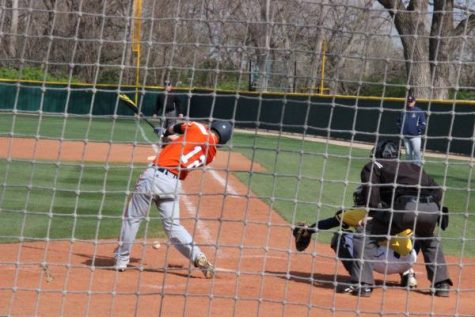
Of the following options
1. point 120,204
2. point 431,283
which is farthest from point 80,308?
point 120,204

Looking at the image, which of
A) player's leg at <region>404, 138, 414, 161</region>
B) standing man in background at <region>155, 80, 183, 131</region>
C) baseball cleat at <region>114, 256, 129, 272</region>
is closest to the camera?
standing man in background at <region>155, 80, 183, 131</region>

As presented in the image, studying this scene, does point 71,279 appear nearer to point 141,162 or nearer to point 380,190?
point 380,190

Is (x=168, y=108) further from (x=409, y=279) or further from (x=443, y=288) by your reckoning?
(x=443, y=288)

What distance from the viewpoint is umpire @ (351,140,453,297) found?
7.87m

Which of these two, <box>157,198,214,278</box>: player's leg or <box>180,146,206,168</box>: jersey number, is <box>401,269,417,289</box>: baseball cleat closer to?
<box>157,198,214,278</box>: player's leg

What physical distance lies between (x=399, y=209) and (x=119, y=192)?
251 centimetres

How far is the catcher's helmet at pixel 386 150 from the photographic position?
816cm

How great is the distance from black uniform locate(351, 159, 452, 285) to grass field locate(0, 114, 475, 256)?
243 mm

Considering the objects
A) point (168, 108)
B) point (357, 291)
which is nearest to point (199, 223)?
point (357, 291)

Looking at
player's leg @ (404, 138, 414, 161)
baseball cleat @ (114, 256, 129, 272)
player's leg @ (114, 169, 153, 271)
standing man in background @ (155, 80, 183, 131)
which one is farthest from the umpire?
player's leg @ (404, 138, 414, 161)

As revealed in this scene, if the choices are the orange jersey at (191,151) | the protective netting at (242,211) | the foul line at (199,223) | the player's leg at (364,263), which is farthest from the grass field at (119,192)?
the foul line at (199,223)

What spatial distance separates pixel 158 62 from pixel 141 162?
6.18 metres

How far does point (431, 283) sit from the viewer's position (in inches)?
343

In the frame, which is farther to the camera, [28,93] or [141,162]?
[28,93]
